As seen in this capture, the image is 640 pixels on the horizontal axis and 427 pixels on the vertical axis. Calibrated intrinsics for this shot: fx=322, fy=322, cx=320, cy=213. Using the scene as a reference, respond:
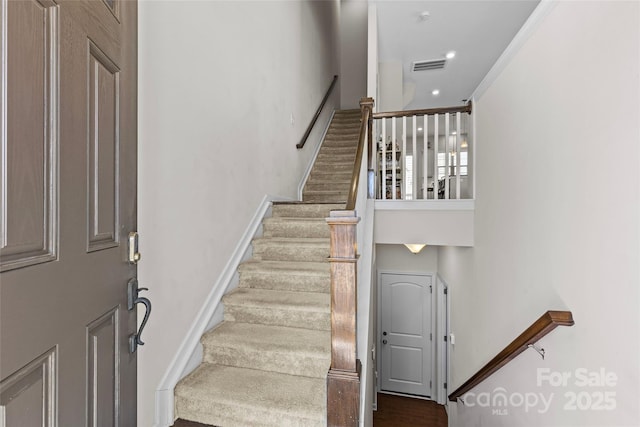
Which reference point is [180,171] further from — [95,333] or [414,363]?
[414,363]

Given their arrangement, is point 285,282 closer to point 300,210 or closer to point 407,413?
point 300,210

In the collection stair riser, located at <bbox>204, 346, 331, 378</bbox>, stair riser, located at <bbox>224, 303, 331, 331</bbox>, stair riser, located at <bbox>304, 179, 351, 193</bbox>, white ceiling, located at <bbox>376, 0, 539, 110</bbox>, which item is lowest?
stair riser, located at <bbox>204, 346, 331, 378</bbox>

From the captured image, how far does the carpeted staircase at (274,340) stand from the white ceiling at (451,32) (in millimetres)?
2483

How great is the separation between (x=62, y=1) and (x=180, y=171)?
3.75 feet

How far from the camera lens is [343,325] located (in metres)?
1.57

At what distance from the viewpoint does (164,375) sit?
167cm

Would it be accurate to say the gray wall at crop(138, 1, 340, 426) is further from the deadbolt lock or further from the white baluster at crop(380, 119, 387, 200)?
the white baluster at crop(380, 119, 387, 200)

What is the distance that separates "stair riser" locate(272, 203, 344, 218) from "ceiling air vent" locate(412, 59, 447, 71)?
3330 mm

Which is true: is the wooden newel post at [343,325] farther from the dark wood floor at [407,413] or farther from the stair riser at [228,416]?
the dark wood floor at [407,413]

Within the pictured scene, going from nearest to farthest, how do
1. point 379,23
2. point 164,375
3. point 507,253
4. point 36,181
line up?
point 36,181, point 164,375, point 507,253, point 379,23

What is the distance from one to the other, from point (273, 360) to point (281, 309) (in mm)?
362

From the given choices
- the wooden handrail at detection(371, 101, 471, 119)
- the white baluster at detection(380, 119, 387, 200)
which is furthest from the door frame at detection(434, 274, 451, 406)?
the wooden handrail at detection(371, 101, 471, 119)

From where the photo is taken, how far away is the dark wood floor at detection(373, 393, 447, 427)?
172 inches

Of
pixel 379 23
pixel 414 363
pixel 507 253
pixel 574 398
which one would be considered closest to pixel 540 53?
pixel 507 253
